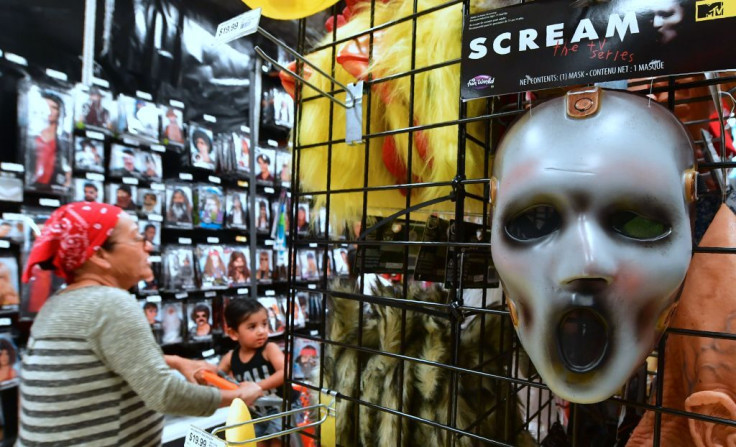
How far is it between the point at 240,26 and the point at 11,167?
5.38 ft

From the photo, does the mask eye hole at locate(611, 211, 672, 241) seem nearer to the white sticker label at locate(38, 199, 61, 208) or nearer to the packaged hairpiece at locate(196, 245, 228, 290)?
the white sticker label at locate(38, 199, 61, 208)

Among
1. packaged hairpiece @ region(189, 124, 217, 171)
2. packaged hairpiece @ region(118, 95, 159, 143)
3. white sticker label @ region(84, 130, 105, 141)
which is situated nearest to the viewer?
Result: white sticker label @ region(84, 130, 105, 141)

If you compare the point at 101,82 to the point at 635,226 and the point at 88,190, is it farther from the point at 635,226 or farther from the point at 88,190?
the point at 635,226

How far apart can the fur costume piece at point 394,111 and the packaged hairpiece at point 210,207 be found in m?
1.71

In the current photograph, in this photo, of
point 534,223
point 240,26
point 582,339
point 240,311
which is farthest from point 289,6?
point 240,311

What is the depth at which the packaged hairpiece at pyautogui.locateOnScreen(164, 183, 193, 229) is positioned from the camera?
7.32ft

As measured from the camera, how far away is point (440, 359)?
70cm

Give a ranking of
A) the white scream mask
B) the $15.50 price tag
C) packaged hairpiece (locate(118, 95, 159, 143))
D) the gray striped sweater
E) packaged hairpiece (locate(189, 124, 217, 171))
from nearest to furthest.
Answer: the white scream mask
the $15.50 price tag
the gray striped sweater
packaged hairpiece (locate(118, 95, 159, 143))
packaged hairpiece (locate(189, 124, 217, 171))

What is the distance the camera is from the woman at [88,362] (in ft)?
3.39

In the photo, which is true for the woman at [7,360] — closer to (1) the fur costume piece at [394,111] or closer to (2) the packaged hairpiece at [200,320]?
(2) the packaged hairpiece at [200,320]

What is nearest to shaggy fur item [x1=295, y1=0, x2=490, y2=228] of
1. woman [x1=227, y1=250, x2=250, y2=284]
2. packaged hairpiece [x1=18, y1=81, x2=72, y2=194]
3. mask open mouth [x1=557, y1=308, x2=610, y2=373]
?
mask open mouth [x1=557, y1=308, x2=610, y2=373]

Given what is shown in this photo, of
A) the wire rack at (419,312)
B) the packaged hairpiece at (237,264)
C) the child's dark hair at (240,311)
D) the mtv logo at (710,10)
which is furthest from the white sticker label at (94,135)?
the mtv logo at (710,10)

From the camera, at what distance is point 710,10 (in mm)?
401

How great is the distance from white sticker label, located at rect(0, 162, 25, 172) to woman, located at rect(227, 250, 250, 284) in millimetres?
1039
